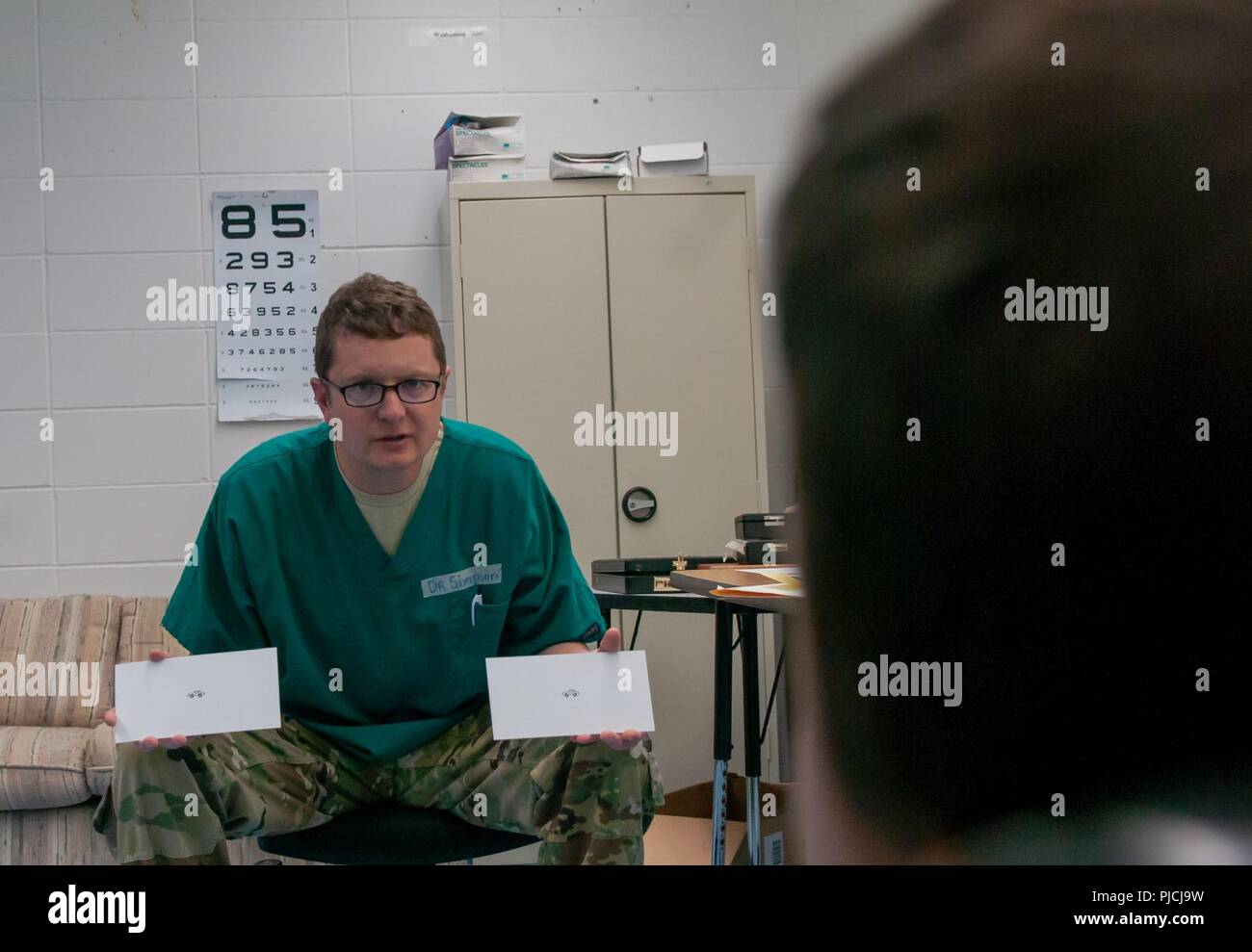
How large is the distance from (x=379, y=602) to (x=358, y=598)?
0.09 ft

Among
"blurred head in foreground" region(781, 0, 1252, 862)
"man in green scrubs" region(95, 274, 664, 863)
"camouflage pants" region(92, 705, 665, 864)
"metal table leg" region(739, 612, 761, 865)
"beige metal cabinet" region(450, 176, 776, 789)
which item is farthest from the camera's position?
"beige metal cabinet" region(450, 176, 776, 789)

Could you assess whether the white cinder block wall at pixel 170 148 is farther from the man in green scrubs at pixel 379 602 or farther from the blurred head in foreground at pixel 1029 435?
the blurred head in foreground at pixel 1029 435

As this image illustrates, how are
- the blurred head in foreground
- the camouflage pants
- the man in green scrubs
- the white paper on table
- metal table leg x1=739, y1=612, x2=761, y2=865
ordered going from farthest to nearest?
1. metal table leg x1=739, y1=612, x2=761, y2=865
2. the man in green scrubs
3. the camouflage pants
4. the white paper on table
5. the blurred head in foreground

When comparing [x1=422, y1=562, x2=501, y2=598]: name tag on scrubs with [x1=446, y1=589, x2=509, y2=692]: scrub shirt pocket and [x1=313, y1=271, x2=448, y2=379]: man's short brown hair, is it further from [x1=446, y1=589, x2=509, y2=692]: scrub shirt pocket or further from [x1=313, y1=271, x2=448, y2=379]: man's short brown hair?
[x1=313, y1=271, x2=448, y2=379]: man's short brown hair

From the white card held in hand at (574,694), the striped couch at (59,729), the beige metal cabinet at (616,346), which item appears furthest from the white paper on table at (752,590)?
the beige metal cabinet at (616,346)

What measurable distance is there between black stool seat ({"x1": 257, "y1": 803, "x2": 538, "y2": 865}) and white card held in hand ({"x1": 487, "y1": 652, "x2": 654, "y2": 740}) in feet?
0.83

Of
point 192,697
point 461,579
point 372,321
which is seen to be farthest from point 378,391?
point 192,697

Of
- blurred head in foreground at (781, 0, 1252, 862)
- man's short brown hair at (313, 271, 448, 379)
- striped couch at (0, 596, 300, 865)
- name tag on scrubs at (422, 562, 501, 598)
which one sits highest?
man's short brown hair at (313, 271, 448, 379)

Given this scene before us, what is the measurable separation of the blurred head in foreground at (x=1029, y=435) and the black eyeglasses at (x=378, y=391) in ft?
3.47

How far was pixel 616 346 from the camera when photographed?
2168 millimetres

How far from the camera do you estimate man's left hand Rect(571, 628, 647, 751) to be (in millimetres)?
1035

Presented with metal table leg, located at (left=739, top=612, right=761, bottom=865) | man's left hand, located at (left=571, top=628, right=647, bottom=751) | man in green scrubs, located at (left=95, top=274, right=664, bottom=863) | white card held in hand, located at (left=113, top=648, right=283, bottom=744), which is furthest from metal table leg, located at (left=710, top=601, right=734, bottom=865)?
white card held in hand, located at (left=113, top=648, right=283, bottom=744)
